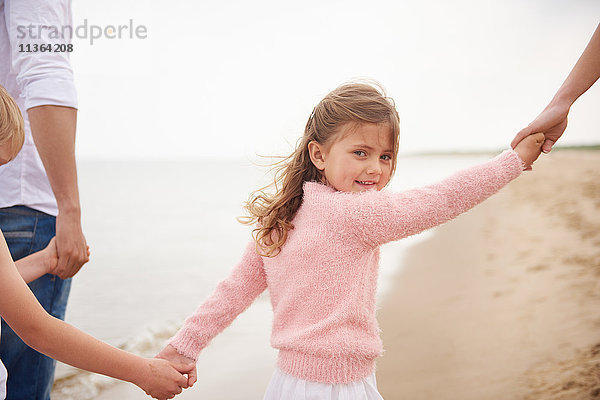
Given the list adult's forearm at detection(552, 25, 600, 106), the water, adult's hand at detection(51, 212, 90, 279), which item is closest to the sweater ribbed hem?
the water

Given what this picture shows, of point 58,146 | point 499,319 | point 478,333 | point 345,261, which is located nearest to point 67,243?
point 58,146

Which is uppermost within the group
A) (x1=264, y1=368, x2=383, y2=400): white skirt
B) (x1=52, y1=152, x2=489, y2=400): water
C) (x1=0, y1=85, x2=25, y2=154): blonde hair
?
(x1=0, y1=85, x2=25, y2=154): blonde hair

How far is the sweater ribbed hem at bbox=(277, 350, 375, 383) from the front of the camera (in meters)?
1.56

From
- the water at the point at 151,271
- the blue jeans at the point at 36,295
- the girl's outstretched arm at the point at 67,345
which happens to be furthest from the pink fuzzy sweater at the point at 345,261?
the blue jeans at the point at 36,295

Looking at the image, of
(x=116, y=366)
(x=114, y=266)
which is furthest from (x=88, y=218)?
(x=116, y=366)

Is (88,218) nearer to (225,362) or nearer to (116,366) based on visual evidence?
(225,362)

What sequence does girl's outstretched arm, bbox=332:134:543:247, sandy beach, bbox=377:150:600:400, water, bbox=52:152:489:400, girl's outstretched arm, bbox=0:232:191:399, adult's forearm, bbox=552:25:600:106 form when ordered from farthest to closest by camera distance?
water, bbox=52:152:489:400, sandy beach, bbox=377:150:600:400, adult's forearm, bbox=552:25:600:106, girl's outstretched arm, bbox=332:134:543:247, girl's outstretched arm, bbox=0:232:191:399

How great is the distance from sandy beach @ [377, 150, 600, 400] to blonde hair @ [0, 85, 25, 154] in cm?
278

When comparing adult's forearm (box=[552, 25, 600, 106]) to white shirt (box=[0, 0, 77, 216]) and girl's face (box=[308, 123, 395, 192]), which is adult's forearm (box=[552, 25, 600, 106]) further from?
white shirt (box=[0, 0, 77, 216])

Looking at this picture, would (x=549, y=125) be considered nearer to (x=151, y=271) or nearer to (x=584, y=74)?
(x=584, y=74)

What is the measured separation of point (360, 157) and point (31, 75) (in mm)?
1269

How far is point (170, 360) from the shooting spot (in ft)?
6.04

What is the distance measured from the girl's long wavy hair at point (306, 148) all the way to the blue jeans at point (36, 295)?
0.87 m

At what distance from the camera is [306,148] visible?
6.18ft
